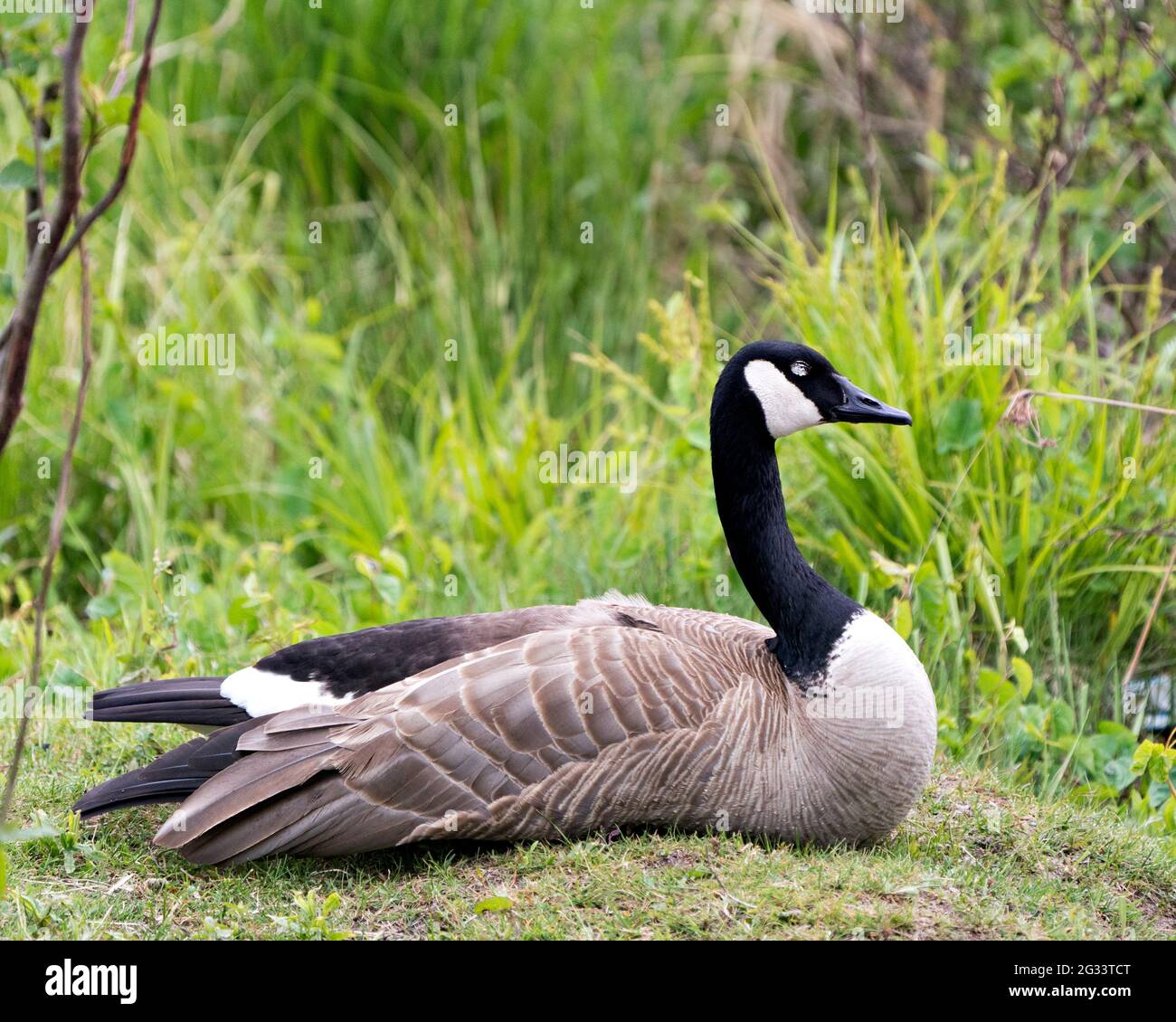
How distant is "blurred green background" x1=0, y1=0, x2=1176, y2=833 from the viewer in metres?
5.72

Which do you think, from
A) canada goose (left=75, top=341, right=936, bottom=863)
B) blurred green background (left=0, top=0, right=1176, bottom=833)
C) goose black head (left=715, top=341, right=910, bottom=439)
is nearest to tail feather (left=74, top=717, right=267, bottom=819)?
canada goose (left=75, top=341, right=936, bottom=863)

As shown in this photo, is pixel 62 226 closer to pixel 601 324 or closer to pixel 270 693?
pixel 270 693

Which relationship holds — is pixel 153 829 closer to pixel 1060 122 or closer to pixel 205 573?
pixel 205 573

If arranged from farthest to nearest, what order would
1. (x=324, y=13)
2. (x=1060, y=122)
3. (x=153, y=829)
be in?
(x=324, y=13) → (x=1060, y=122) → (x=153, y=829)

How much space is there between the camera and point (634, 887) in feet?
13.0

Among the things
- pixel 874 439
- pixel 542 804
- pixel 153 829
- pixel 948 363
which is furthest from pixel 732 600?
pixel 153 829

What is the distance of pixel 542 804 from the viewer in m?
4.15

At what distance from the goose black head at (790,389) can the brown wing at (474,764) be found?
0.93 m

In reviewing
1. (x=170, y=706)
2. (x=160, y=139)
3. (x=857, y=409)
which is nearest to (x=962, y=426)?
(x=857, y=409)

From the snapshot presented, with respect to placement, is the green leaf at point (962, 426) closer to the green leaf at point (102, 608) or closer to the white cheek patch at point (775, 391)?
the white cheek patch at point (775, 391)

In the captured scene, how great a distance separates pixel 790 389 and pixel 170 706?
225 centimetres

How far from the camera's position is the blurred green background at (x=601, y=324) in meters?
5.72

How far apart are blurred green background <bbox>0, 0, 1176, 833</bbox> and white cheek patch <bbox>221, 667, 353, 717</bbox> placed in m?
0.76

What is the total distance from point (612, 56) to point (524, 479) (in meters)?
3.92
